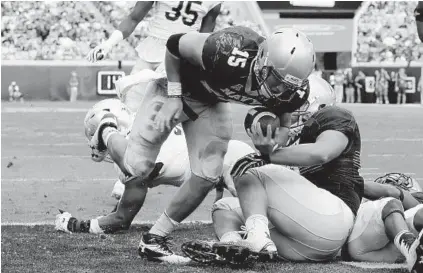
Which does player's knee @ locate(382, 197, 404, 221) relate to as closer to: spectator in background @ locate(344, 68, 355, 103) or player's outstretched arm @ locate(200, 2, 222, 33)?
player's outstretched arm @ locate(200, 2, 222, 33)

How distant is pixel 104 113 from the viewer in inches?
215

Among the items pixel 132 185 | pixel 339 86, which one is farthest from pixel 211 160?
pixel 339 86

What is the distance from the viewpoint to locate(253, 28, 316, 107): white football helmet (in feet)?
12.9

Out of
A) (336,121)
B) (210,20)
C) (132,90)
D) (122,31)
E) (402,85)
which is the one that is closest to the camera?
(336,121)

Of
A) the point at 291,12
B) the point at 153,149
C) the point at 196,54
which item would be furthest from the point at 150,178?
the point at 291,12

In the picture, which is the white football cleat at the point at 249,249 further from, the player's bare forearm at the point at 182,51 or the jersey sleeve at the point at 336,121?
the player's bare forearm at the point at 182,51

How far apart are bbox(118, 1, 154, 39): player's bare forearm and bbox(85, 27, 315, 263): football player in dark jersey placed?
111cm

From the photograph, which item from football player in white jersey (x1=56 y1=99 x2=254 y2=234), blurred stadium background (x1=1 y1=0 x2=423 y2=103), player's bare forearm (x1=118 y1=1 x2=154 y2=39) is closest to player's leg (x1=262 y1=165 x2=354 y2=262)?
football player in white jersey (x1=56 y1=99 x2=254 y2=234)

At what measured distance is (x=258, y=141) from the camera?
399cm

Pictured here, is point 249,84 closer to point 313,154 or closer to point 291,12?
point 313,154

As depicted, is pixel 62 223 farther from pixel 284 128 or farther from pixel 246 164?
pixel 284 128

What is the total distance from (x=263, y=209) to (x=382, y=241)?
581 millimetres

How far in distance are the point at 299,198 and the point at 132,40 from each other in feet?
68.8

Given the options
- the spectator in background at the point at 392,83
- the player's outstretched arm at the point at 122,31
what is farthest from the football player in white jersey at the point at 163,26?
the spectator in background at the point at 392,83
